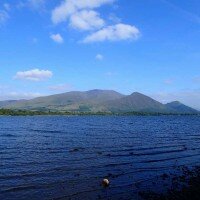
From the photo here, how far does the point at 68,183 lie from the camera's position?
38781 mm

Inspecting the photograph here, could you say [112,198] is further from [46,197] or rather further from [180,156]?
[180,156]

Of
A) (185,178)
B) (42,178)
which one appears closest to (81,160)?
(42,178)

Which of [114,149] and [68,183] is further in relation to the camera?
[114,149]

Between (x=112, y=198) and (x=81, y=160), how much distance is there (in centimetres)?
2067

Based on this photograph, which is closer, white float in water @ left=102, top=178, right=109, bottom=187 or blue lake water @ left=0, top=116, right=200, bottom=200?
blue lake water @ left=0, top=116, right=200, bottom=200

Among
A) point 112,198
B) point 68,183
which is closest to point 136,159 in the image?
point 68,183

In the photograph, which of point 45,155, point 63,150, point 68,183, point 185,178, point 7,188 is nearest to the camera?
point 7,188

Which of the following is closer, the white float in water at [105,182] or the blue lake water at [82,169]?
the blue lake water at [82,169]

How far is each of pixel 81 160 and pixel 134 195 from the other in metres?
20.4

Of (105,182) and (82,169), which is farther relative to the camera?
(82,169)

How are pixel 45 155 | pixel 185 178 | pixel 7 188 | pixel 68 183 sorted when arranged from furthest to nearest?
1. pixel 45 155
2. pixel 185 178
3. pixel 68 183
4. pixel 7 188

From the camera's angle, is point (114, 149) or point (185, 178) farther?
point (114, 149)

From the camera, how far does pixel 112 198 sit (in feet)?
108

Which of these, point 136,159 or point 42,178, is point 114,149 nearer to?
point 136,159
